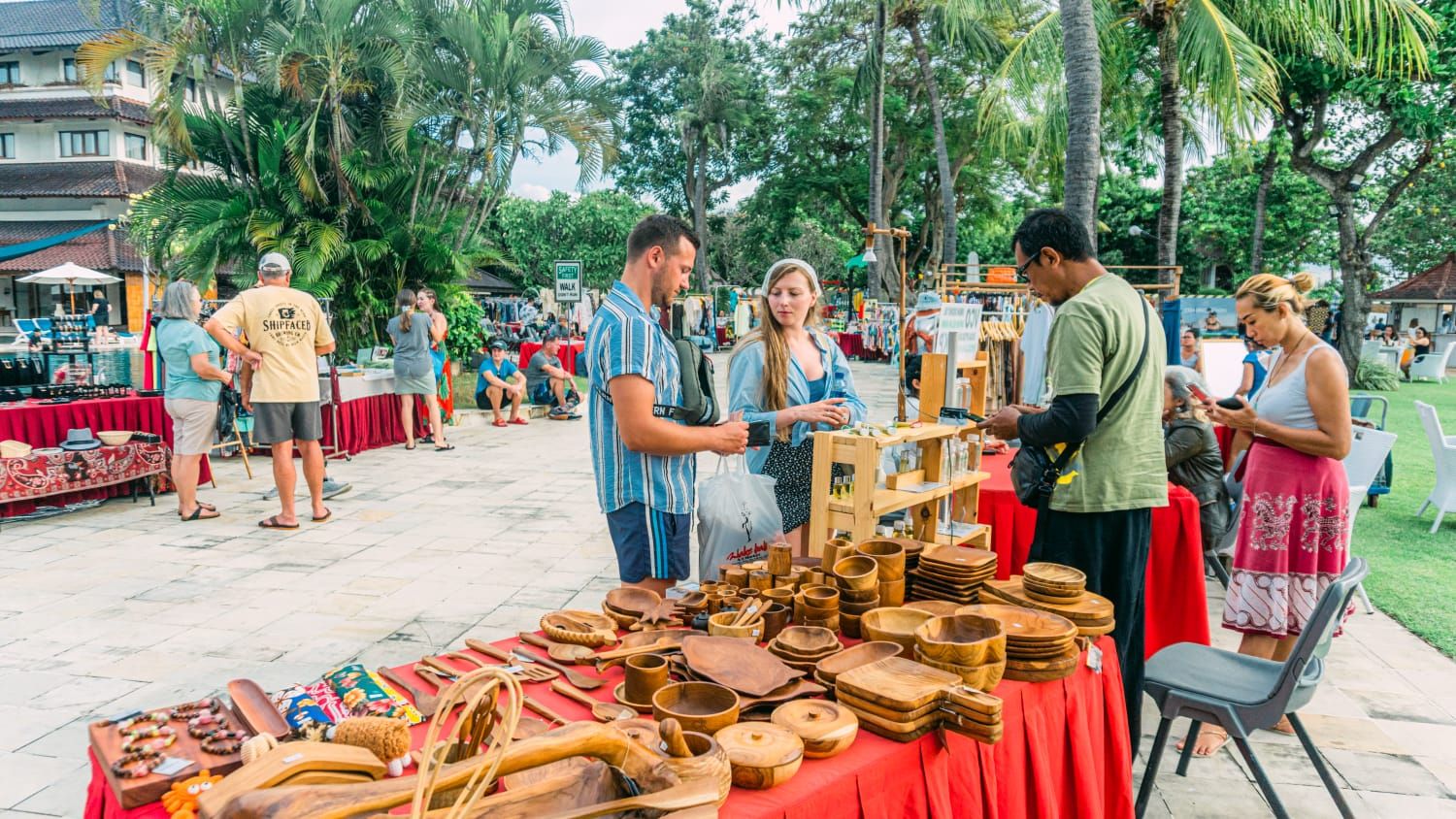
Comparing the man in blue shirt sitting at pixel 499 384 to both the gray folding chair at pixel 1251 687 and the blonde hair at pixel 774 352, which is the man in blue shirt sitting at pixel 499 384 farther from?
the gray folding chair at pixel 1251 687

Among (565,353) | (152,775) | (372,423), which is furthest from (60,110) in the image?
(152,775)

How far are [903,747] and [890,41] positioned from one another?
2704 cm

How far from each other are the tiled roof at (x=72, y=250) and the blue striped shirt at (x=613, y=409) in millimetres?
29481

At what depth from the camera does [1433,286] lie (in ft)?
94.8

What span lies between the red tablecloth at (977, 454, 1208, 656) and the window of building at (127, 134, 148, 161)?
33259 mm

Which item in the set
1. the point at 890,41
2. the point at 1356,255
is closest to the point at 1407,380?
the point at 1356,255

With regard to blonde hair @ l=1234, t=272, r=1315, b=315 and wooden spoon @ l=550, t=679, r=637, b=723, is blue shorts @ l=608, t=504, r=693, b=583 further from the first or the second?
blonde hair @ l=1234, t=272, r=1315, b=315

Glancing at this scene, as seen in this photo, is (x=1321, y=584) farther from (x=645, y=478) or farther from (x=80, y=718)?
(x=80, y=718)

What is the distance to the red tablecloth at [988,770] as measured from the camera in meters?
1.50

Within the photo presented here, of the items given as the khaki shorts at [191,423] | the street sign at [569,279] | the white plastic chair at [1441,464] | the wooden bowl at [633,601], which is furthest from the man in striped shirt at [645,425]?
the street sign at [569,279]

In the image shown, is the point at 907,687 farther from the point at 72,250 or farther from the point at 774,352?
the point at 72,250

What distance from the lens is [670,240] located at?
2.55m

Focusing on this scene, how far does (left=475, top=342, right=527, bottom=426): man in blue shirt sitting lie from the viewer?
38.0ft

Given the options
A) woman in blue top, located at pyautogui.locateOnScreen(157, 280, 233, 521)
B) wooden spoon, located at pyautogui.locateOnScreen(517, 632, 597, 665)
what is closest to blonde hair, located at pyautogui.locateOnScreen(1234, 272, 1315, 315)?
wooden spoon, located at pyautogui.locateOnScreen(517, 632, 597, 665)
